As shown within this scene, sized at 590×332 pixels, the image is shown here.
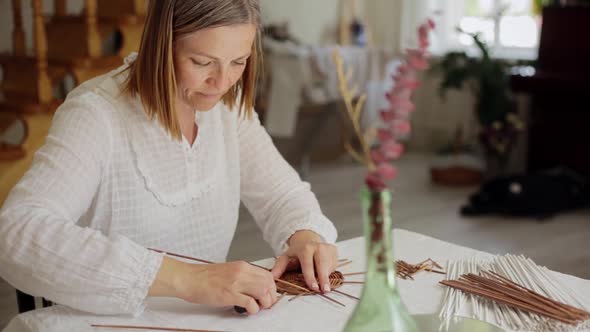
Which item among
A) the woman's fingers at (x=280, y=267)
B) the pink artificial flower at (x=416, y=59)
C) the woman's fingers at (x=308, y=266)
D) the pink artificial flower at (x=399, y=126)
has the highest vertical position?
the pink artificial flower at (x=416, y=59)

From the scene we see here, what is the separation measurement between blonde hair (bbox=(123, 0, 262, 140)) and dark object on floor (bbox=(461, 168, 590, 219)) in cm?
322

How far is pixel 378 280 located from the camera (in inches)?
32.2

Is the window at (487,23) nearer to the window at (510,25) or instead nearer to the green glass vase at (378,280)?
the window at (510,25)

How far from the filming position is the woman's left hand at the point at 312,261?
1.23 m

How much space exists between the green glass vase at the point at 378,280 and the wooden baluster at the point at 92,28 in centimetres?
280

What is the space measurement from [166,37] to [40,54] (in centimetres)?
219

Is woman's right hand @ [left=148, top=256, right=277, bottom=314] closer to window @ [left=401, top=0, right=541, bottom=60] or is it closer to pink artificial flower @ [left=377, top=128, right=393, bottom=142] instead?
pink artificial flower @ [left=377, top=128, right=393, bottom=142]

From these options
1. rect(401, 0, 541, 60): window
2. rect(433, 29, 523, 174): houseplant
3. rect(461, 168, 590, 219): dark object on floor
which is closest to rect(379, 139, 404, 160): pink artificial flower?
rect(461, 168, 590, 219): dark object on floor

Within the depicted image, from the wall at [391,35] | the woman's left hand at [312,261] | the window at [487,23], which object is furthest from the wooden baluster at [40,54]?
the window at [487,23]

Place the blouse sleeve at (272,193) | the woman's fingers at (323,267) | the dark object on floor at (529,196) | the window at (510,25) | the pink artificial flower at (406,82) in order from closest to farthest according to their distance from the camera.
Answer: the pink artificial flower at (406,82) < the woman's fingers at (323,267) < the blouse sleeve at (272,193) < the dark object on floor at (529,196) < the window at (510,25)

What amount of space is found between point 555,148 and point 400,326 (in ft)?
15.0

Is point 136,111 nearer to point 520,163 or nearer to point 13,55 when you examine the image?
point 13,55

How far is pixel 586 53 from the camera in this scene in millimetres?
4707

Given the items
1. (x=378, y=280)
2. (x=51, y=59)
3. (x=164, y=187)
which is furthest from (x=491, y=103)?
(x=378, y=280)
